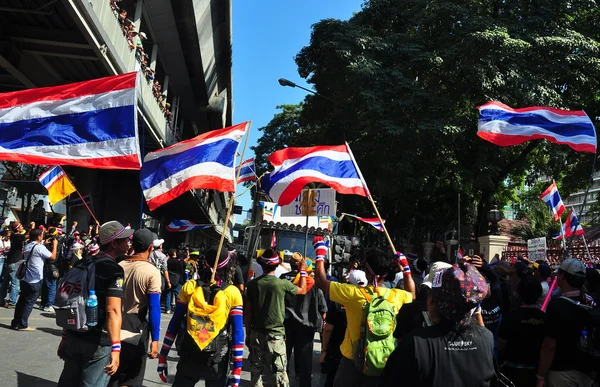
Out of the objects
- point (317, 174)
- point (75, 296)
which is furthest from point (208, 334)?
point (317, 174)

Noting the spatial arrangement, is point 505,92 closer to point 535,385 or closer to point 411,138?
point 411,138

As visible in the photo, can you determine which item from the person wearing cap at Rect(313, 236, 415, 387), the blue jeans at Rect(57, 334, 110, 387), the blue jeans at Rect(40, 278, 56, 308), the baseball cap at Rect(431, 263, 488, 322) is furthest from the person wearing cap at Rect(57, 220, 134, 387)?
the blue jeans at Rect(40, 278, 56, 308)

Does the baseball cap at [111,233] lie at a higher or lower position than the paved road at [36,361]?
higher

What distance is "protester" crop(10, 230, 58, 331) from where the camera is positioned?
9.50 meters

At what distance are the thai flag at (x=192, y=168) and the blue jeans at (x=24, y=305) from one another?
4.69 metres

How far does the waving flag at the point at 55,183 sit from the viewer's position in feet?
42.9

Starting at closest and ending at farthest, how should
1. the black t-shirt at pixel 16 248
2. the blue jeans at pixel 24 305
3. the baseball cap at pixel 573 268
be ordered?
the baseball cap at pixel 573 268 → the blue jeans at pixel 24 305 → the black t-shirt at pixel 16 248

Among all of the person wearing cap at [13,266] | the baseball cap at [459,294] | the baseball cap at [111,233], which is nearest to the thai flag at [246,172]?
the person wearing cap at [13,266]

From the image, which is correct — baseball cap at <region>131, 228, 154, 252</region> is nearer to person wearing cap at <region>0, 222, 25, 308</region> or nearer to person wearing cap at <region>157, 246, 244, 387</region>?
person wearing cap at <region>157, 246, 244, 387</region>

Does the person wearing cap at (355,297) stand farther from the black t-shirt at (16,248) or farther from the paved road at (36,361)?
the black t-shirt at (16,248)

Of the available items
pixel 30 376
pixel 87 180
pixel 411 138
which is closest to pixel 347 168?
pixel 30 376

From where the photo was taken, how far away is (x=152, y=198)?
6156 millimetres

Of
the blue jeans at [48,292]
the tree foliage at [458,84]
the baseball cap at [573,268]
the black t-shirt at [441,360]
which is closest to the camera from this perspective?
the black t-shirt at [441,360]

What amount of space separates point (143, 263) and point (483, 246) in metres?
16.8
